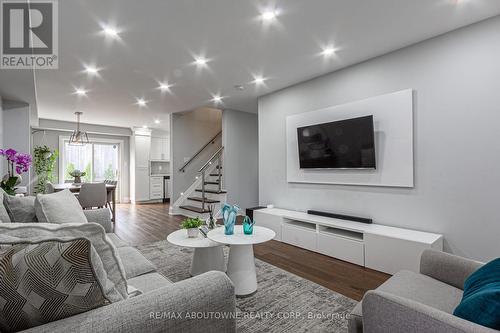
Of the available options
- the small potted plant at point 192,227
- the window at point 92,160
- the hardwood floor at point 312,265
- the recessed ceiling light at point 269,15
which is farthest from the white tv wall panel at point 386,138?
the window at point 92,160

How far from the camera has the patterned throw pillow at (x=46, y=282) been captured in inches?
26.0

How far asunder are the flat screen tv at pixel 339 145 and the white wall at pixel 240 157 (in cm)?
222

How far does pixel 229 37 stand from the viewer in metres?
2.62

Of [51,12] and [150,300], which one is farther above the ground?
[51,12]

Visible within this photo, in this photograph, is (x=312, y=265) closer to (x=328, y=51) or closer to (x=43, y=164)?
(x=328, y=51)

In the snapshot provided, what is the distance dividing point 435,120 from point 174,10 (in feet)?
9.29

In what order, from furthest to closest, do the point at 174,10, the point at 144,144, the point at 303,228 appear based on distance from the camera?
the point at 144,144 → the point at 303,228 → the point at 174,10

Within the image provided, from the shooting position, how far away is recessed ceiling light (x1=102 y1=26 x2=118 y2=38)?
243 cm

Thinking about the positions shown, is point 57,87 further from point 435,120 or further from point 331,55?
point 435,120

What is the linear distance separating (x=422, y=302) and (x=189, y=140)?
6.03 metres

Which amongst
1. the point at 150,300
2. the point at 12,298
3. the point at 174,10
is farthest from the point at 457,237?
the point at 174,10

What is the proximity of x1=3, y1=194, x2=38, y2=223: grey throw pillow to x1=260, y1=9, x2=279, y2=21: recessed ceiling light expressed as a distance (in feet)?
8.06

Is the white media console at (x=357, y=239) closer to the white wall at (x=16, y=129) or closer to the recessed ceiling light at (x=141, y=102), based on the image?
the recessed ceiling light at (x=141, y=102)

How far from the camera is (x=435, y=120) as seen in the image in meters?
2.63
